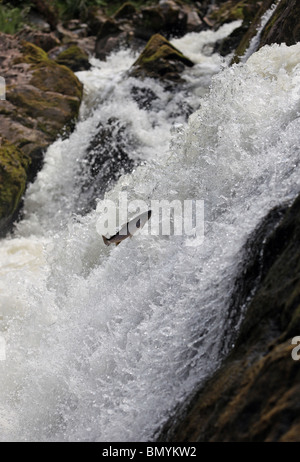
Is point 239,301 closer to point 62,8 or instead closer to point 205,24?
point 205,24

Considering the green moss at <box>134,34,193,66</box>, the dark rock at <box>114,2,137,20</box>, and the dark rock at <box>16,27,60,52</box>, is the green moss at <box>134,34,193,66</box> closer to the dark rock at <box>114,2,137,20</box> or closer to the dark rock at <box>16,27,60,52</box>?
the dark rock at <box>16,27,60,52</box>

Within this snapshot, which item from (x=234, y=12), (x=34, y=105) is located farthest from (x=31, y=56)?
(x=234, y=12)

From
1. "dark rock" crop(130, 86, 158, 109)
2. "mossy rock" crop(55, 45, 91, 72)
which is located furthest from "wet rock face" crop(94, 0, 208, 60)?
"dark rock" crop(130, 86, 158, 109)

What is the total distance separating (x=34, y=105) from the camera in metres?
7.90

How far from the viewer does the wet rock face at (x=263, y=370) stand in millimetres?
1791

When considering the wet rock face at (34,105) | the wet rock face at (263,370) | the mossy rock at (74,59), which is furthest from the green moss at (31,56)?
the wet rock face at (263,370)

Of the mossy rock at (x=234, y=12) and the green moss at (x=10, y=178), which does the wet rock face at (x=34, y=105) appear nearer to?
the green moss at (x=10, y=178)

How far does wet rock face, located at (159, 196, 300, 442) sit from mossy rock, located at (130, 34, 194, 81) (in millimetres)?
6462

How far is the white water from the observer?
2582 mm

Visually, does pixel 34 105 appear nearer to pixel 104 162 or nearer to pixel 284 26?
pixel 104 162

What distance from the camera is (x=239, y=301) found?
2.47 metres

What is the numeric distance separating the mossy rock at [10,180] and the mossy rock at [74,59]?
4.11 meters

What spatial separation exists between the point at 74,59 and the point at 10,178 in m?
4.81
